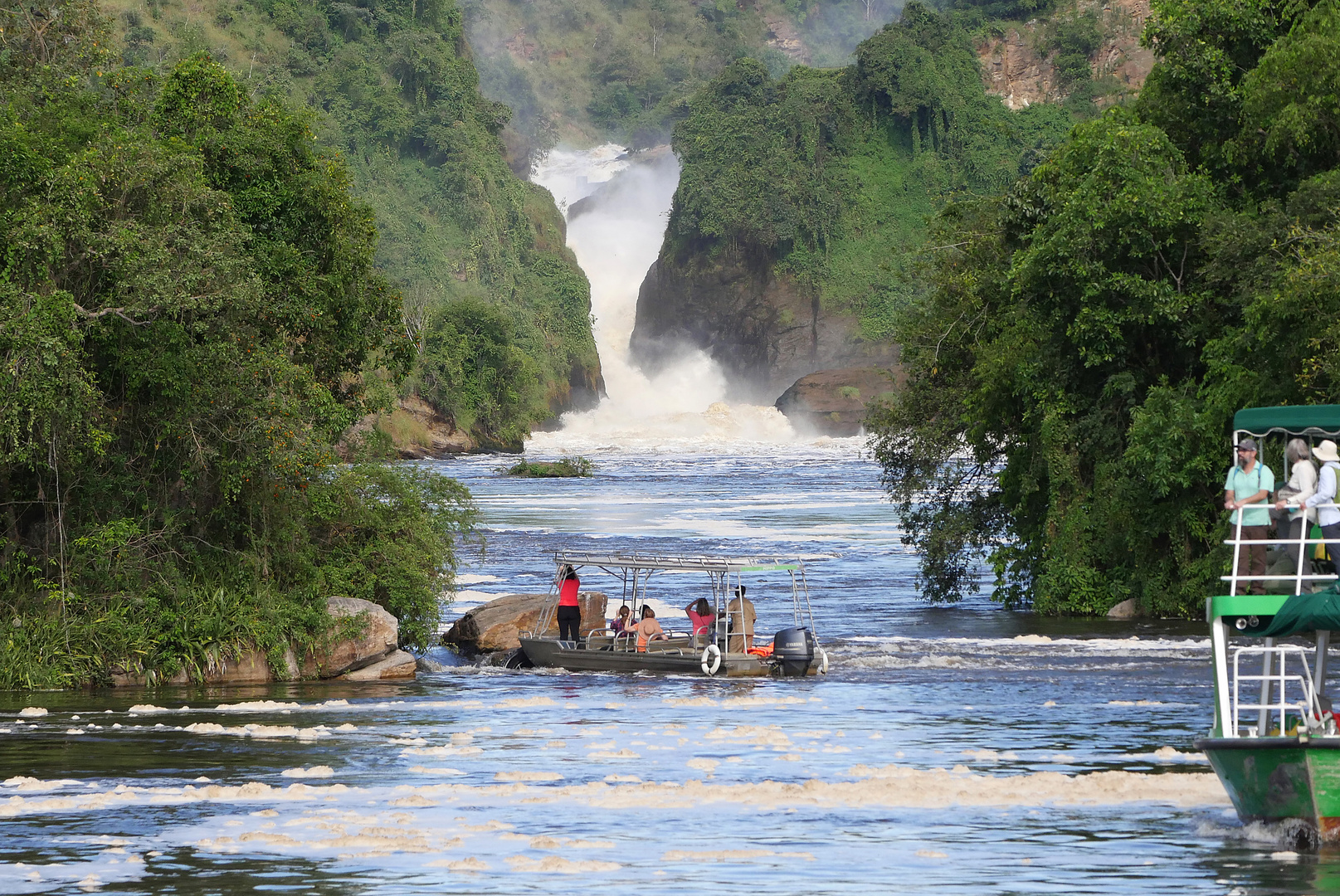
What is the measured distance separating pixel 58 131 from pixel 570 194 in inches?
6575

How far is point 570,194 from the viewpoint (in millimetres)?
188750

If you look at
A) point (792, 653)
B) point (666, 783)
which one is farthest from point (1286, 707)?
point (792, 653)

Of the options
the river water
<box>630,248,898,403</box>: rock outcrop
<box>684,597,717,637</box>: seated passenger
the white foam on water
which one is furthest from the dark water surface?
<box>630,248,898,403</box>: rock outcrop

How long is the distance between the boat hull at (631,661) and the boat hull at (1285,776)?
12.4 m

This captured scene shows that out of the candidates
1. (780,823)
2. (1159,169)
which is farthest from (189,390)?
(1159,169)

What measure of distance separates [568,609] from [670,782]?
10.3m

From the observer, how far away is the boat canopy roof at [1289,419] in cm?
1552

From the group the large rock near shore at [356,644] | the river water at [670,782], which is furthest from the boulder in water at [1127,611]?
the large rock near shore at [356,644]

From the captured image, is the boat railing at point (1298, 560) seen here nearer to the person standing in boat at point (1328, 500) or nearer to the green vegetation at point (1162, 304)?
the person standing in boat at point (1328, 500)

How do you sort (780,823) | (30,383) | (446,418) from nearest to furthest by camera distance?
(780,823)
(30,383)
(446,418)

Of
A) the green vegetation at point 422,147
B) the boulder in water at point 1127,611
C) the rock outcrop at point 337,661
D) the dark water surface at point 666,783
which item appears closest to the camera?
the dark water surface at point 666,783

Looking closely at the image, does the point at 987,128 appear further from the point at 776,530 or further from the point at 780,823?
the point at 780,823

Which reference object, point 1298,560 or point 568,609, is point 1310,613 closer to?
point 1298,560

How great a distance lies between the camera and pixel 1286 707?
1424 centimetres
